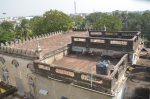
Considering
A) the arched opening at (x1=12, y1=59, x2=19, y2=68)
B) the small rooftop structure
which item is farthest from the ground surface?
the small rooftop structure

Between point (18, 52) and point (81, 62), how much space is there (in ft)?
30.1

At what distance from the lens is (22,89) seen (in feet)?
90.0

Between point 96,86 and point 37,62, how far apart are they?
7.70m

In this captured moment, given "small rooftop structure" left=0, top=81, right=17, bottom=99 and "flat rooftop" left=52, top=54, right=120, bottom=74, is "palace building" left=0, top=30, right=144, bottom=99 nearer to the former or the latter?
"flat rooftop" left=52, top=54, right=120, bottom=74

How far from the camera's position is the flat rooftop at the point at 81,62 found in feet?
71.6

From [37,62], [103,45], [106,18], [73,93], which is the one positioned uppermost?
[106,18]

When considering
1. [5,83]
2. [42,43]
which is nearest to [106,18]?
[42,43]

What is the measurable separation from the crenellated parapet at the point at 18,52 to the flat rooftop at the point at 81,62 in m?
3.11

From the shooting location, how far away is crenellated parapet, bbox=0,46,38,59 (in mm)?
23766

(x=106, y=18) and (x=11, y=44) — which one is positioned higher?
(x=106, y=18)

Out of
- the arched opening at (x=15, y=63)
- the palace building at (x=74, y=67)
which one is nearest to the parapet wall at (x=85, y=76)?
the palace building at (x=74, y=67)

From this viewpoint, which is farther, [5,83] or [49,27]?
[49,27]

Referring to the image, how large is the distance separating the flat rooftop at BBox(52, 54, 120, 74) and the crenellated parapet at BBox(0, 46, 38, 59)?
122 inches

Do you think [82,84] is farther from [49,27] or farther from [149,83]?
[49,27]
